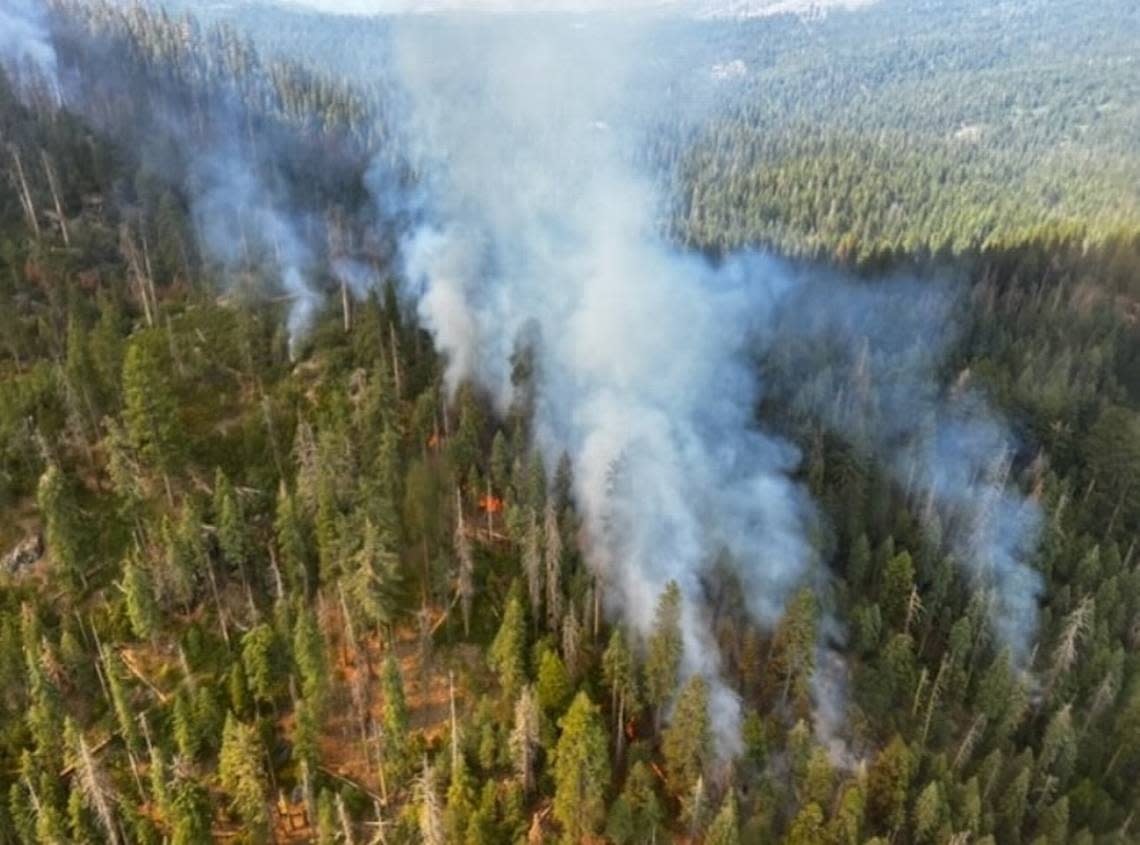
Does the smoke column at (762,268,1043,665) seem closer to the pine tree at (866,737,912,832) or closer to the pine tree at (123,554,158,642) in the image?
the pine tree at (866,737,912,832)

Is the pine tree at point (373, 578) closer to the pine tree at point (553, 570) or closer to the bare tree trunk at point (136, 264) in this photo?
the pine tree at point (553, 570)

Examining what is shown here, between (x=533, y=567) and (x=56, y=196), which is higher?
(x=56, y=196)

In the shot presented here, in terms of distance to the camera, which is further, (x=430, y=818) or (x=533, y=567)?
(x=533, y=567)

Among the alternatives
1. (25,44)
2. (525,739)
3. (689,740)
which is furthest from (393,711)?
(25,44)

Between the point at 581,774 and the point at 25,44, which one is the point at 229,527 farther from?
the point at 25,44

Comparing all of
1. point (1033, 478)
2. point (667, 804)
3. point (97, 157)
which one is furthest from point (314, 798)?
point (97, 157)

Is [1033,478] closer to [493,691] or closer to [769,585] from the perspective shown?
[769,585]
